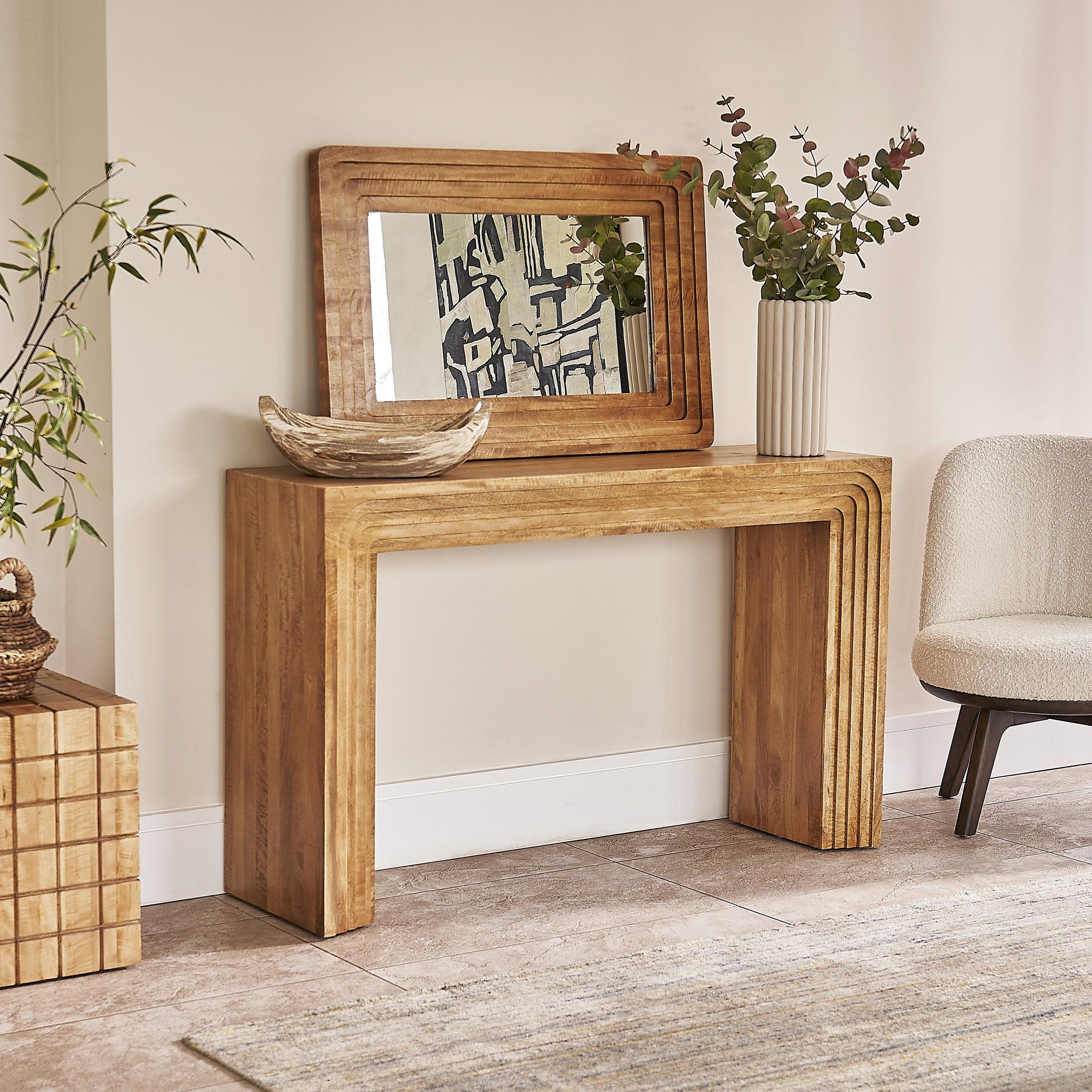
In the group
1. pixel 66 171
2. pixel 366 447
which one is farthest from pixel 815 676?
pixel 66 171

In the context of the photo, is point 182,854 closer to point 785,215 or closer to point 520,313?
point 520,313

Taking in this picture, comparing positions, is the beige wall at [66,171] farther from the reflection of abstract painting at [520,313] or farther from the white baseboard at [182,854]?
the reflection of abstract painting at [520,313]

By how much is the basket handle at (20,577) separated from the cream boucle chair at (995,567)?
6.16 feet

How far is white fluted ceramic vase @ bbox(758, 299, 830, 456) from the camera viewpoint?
307cm

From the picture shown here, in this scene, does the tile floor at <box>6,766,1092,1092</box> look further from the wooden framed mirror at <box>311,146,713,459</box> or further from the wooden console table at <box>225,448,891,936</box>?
the wooden framed mirror at <box>311,146,713,459</box>

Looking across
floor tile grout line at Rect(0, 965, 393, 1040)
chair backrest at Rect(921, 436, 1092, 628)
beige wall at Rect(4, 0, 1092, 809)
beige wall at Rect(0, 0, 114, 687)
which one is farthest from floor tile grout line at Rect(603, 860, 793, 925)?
beige wall at Rect(0, 0, 114, 687)

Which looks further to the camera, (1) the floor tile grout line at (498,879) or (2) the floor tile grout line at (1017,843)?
(2) the floor tile grout line at (1017,843)

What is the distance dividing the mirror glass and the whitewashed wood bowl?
0.85 ft

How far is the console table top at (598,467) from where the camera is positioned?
2.62m

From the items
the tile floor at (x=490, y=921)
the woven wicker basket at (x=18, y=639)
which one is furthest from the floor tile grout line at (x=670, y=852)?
the woven wicker basket at (x=18, y=639)

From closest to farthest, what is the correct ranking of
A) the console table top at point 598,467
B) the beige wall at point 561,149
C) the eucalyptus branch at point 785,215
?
the console table top at point 598,467 < the beige wall at point 561,149 < the eucalyptus branch at point 785,215

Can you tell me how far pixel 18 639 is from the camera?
2.46m

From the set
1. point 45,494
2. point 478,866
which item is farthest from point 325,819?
point 45,494

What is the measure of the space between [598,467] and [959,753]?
1.31 metres
